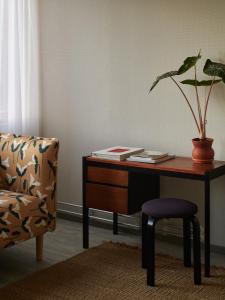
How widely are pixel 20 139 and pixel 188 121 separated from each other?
1.09 metres

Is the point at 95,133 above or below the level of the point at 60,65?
below

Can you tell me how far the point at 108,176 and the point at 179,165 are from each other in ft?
1.55

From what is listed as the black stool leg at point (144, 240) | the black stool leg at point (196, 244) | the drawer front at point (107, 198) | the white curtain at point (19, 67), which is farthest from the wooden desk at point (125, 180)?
the white curtain at point (19, 67)

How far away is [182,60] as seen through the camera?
332 cm

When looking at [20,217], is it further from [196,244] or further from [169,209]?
[196,244]

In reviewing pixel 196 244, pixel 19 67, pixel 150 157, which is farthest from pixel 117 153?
pixel 19 67

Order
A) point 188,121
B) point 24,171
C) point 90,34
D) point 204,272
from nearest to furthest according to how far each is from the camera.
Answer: point 204,272 → point 24,171 → point 188,121 → point 90,34

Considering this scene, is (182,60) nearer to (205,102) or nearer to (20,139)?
(205,102)

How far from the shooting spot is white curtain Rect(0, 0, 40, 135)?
3.82m

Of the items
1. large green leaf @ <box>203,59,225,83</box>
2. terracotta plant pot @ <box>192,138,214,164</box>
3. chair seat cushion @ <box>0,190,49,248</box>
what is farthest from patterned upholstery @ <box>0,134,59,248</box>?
large green leaf @ <box>203,59,225,83</box>

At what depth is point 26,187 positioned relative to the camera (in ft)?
10.3

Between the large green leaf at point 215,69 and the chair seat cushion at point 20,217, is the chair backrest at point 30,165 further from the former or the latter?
the large green leaf at point 215,69

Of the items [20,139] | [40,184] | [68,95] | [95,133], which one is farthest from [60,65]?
[40,184]

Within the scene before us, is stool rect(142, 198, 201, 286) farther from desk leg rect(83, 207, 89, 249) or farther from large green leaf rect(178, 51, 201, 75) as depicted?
large green leaf rect(178, 51, 201, 75)
